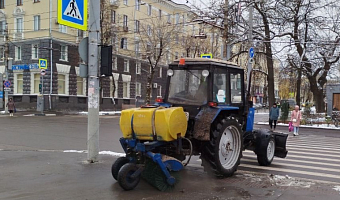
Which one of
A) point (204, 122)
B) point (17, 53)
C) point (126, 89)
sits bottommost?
point (204, 122)

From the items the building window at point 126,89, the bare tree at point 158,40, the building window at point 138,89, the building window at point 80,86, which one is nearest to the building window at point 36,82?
the building window at point 80,86

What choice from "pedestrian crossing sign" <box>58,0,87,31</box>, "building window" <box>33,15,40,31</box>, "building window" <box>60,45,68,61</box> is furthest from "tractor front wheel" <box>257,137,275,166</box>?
"building window" <box>33,15,40,31</box>

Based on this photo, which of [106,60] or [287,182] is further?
[106,60]

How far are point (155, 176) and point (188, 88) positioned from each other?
7.24ft

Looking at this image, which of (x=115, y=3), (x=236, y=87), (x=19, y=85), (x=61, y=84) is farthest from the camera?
(x=115, y=3)

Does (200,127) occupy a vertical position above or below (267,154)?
above

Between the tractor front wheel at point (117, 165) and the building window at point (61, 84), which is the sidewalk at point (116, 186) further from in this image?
the building window at point (61, 84)

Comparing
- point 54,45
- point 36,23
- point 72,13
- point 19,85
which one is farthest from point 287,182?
point 19,85

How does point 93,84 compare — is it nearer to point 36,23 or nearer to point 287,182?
point 287,182

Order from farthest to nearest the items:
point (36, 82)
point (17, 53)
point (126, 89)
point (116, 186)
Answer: point (126, 89)
point (17, 53)
point (36, 82)
point (116, 186)

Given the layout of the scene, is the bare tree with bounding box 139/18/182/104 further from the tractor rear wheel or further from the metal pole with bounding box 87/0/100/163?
the tractor rear wheel

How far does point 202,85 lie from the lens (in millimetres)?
7512

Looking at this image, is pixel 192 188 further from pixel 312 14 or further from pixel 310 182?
pixel 312 14

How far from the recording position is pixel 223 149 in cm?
747
